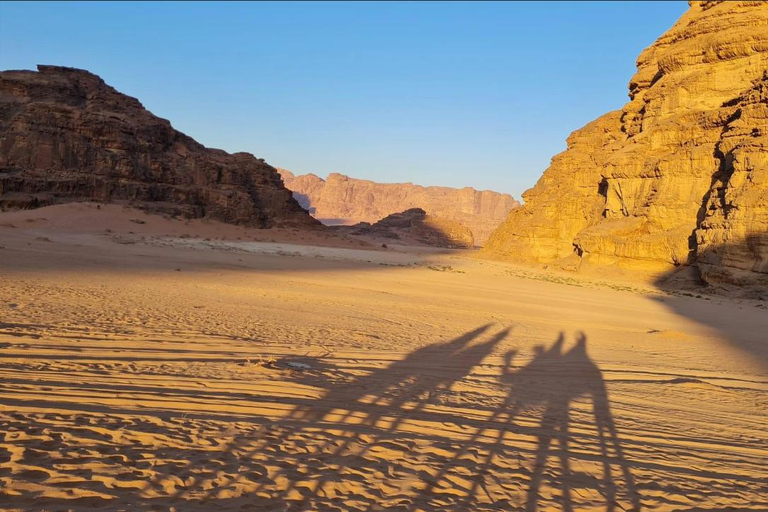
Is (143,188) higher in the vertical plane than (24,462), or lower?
higher

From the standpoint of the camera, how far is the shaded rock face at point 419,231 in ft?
269

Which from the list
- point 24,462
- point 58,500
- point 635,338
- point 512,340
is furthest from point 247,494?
point 635,338

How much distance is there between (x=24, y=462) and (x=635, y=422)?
5031 millimetres

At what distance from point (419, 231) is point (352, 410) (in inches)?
3196

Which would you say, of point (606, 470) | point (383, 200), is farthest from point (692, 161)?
point (383, 200)

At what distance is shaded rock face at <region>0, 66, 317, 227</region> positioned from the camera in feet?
127

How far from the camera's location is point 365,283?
16.7 metres

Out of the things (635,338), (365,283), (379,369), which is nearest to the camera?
(379,369)

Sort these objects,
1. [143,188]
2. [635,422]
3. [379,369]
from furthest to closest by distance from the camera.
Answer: [143,188] → [379,369] → [635,422]

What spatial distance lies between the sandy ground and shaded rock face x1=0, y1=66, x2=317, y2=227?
3354cm

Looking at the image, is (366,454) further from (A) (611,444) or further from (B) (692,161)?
(B) (692,161)

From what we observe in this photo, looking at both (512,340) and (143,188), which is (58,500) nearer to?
(512,340)

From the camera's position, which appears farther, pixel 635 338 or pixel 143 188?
pixel 143 188

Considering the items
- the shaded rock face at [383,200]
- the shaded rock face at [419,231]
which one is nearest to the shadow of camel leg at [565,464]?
the shaded rock face at [419,231]
